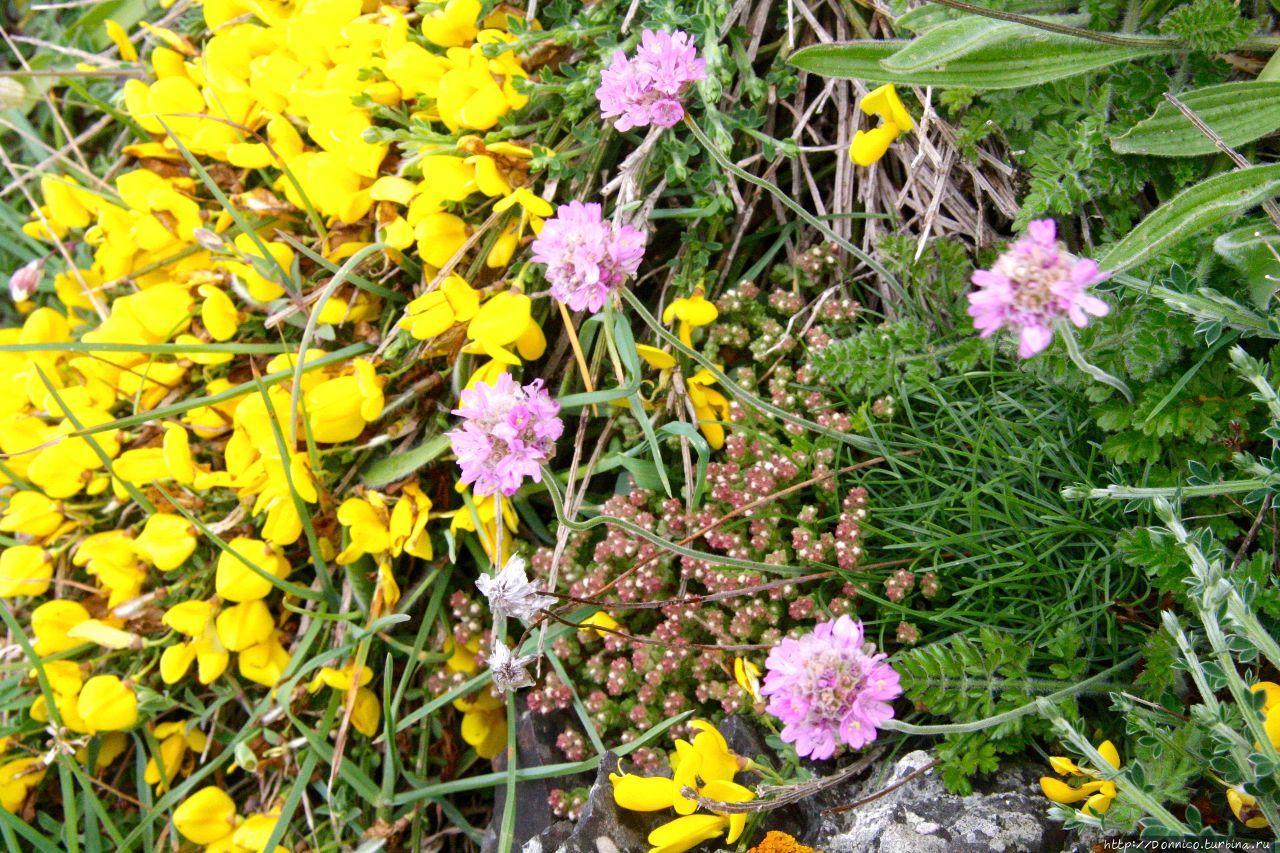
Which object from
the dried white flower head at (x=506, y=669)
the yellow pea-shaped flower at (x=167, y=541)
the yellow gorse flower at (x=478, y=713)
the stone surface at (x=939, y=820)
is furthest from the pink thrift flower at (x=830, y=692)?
the yellow pea-shaped flower at (x=167, y=541)

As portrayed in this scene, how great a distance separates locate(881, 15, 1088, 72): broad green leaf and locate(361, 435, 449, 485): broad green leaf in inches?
43.6

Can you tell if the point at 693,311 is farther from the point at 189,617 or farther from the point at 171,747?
the point at 171,747

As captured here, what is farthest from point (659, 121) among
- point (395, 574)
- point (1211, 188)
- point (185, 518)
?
point (185, 518)

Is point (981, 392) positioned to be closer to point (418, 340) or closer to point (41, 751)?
point (418, 340)

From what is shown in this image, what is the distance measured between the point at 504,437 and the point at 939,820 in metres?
0.88

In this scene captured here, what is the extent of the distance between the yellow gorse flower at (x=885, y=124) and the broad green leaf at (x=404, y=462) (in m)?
0.96

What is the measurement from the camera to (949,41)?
1.68m

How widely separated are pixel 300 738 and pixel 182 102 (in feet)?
4.88

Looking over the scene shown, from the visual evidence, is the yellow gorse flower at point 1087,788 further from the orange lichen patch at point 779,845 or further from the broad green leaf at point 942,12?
the broad green leaf at point 942,12

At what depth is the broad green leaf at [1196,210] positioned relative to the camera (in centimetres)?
150

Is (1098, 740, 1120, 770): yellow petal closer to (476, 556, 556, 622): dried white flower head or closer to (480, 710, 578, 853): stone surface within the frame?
(476, 556, 556, 622): dried white flower head

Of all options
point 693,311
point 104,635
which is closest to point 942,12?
point 693,311

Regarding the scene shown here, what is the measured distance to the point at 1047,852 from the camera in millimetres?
1468

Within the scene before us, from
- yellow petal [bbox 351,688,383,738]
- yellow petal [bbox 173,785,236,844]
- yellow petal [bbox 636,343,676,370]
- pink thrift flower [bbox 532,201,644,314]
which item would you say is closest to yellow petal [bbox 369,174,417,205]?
yellow petal [bbox 636,343,676,370]
